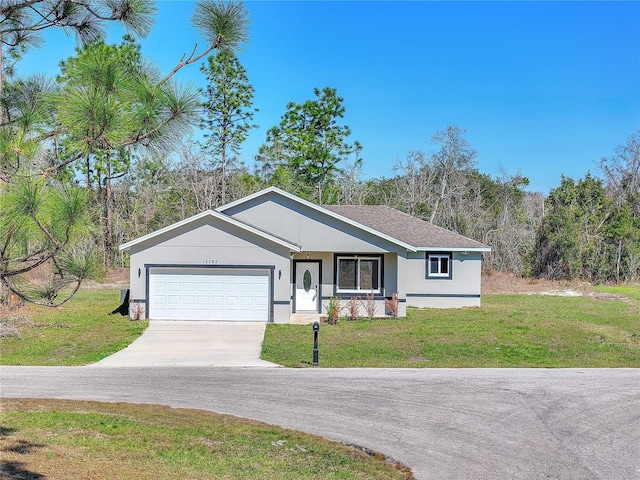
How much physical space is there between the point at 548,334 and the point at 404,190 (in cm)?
3302

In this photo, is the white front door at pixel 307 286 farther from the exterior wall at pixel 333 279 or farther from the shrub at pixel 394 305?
the shrub at pixel 394 305

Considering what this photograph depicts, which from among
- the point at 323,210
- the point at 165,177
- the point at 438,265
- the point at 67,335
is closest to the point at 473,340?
the point at 323,210

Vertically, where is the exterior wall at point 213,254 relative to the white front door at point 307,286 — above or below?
above

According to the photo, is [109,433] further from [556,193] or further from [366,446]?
[556,193]

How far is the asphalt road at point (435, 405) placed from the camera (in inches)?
345

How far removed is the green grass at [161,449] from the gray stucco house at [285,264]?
483 inches

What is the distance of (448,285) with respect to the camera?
27.8 metres

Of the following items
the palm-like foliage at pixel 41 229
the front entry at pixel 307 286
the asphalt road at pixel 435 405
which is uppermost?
the palm-like foliage at pixel 41 229

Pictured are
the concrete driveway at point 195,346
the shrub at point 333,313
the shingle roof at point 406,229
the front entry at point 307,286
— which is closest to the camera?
the concrete driveway at point 195,346

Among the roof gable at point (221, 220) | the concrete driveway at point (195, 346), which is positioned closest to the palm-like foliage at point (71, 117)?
the concrete driveway at point (195, 346)

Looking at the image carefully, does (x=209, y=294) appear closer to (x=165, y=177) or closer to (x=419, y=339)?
(x=419, y=339)

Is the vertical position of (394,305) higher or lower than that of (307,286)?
lower

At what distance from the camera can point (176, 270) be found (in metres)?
23.0

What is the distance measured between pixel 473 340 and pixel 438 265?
8775 millimetres
